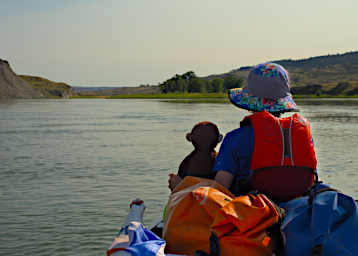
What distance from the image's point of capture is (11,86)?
592ft

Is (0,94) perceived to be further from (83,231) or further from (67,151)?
(83,231)

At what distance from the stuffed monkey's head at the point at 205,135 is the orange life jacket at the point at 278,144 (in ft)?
4.38

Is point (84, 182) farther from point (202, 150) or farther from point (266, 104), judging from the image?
point (266, 104)

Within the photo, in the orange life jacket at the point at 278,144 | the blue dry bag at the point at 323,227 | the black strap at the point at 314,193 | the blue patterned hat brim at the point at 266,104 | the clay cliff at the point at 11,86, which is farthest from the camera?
the clay cliff at the point at 11,86

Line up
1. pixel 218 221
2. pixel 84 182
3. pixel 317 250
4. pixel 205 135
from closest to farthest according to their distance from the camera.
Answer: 1. pixel 317 250
2. pixel 218 221
3. pixel 205 135
4. pixel 84 182

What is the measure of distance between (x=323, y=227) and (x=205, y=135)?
8.02ft

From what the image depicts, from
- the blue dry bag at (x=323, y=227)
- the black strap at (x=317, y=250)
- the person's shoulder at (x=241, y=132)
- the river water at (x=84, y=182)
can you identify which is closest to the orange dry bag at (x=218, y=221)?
the blue dry bag at (x=323, y=227)

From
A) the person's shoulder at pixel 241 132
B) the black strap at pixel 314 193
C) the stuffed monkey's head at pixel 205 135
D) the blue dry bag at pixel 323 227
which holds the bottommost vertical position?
the blue dry bag at pixel 323 227

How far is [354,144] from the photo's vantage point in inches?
764

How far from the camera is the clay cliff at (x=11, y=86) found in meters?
174

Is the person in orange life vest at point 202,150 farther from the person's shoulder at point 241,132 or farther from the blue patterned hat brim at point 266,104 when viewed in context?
the person's shoulder at point 241,132

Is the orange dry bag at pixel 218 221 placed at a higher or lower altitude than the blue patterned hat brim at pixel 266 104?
lower

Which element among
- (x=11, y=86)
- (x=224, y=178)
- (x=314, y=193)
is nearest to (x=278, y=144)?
(x=224, y=178)

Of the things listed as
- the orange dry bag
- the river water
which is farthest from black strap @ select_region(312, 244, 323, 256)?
the river water
